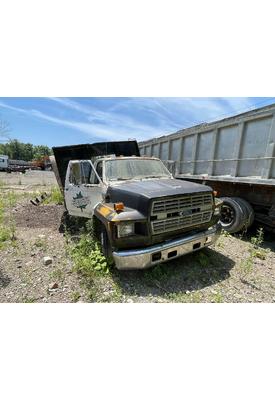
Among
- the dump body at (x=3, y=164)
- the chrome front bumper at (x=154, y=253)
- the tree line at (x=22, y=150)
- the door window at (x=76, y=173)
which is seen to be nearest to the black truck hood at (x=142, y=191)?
the chrome front bumper at (x=154, y=253)

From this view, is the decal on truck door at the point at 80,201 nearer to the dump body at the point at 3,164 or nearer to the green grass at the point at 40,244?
the green grass at the point at 40,244

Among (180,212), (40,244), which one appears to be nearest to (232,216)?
(180,212)

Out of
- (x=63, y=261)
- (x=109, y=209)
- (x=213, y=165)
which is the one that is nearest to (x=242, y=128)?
(x=213, y=165)

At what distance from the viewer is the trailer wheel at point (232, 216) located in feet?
17.2

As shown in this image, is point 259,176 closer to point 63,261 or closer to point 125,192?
point 125,192

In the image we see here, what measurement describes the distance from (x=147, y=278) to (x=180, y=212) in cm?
120

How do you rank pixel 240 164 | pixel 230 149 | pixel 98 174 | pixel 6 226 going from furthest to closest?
1. pixel 6 226
2. pixel 230 149
3. pixel 240 164
4. pixel 98 174

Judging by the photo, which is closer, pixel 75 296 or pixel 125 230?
pixel 75 296

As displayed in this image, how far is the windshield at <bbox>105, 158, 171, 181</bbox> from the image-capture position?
4406mm

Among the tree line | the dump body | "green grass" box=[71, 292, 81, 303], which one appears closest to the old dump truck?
"green grass" box=[71, 292, 81, 303]

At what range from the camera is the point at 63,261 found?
13.6 ft

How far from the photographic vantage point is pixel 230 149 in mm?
5648

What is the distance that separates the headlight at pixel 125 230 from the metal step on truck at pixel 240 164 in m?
3.27

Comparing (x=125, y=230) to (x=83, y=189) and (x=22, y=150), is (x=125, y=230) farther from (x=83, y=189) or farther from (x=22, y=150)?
(x=22, y=150)
